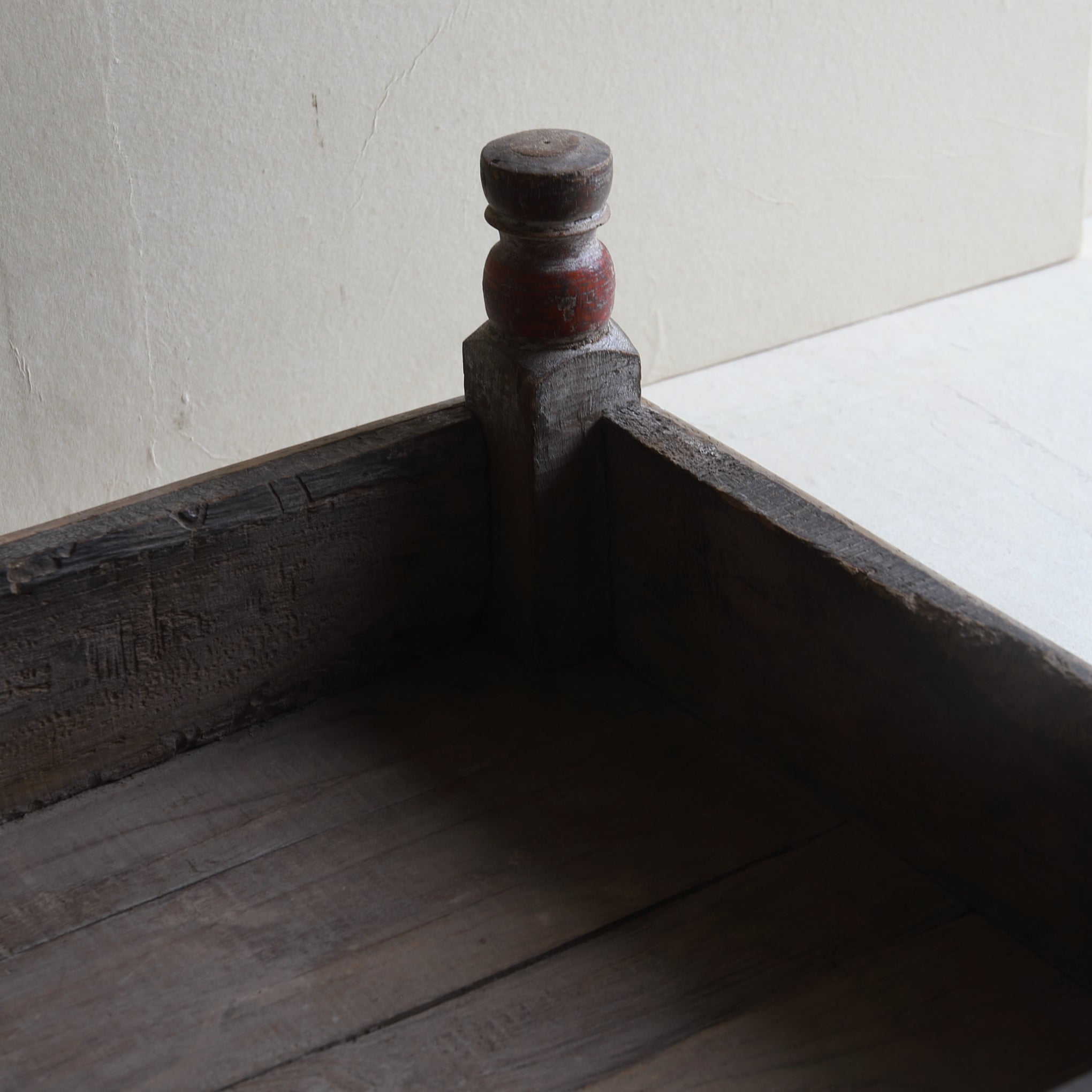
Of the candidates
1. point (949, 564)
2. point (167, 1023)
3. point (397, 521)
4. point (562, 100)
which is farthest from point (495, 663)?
point (562, 100)

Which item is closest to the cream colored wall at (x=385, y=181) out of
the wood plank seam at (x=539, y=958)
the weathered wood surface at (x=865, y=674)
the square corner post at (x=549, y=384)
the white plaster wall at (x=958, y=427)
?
the white plaster wall at (x=958, y=427)

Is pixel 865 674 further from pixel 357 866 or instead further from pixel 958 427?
pixel 958 427

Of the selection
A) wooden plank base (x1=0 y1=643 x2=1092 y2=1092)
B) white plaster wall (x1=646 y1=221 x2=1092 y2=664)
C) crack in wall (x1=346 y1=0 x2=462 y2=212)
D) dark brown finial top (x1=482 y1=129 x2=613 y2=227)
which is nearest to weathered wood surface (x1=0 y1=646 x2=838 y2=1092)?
wooden plank base (x1=0 y1=643 x2=1092 y2=1092)

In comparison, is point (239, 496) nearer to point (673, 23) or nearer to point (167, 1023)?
point (167, 1023)

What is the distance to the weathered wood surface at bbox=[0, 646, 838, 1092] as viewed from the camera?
3.84 ft

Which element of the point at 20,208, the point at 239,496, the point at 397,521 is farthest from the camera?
the point at 20,208

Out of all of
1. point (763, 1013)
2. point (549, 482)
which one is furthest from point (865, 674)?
point (549, 482)

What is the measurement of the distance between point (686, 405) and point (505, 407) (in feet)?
4.67

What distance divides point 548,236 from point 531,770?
1.71 feet

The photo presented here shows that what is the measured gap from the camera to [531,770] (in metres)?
1.43

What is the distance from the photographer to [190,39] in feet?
7.20

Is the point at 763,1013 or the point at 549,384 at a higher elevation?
the point at 549,384

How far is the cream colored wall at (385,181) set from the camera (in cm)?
222

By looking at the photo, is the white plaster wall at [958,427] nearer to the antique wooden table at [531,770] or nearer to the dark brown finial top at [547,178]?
the antique wooden table at [531,770]
